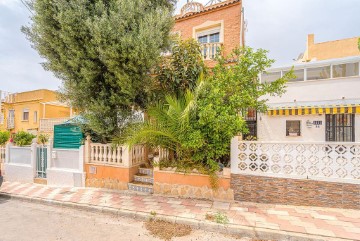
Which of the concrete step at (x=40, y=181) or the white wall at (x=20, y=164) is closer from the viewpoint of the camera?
the concrete step at (x=40, y=181)

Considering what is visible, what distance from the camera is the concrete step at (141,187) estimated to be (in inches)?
308

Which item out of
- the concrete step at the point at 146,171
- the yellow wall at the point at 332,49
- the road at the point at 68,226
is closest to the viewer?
the road at the point at 68,226

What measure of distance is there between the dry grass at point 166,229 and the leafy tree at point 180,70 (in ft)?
15.9

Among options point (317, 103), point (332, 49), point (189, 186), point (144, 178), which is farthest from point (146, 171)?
point (332, 49)

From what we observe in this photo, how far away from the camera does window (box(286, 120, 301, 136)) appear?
12.6m

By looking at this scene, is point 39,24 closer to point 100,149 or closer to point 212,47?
point 100,149

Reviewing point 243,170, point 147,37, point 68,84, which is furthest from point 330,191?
point 68,84

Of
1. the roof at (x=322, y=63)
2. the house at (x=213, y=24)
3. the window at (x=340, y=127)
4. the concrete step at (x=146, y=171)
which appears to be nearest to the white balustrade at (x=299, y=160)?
the concrete step at (x=146, y=171)

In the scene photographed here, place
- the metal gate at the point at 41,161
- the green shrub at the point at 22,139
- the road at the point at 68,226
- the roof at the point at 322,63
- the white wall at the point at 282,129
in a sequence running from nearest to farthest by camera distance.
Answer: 1. the road at the point at 68,226
2. the metal gate at the point at 41,161
3. the green shrub at the point at 22,139
4. the roof at the point at 322,63
5. the white wall at the point at 282,129

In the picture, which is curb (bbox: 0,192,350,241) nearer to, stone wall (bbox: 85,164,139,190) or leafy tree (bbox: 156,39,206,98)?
stone wall (bbox: 85,164,139,190)

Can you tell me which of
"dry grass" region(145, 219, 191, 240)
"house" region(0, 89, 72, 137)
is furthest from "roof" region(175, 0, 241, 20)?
"house" region(0, 89, 72, 137)

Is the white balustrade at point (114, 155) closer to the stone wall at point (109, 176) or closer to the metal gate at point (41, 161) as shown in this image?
the stone wall at point (109, 176)

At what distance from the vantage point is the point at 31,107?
24.4 m

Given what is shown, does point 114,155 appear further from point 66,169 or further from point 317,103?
point 317,103
